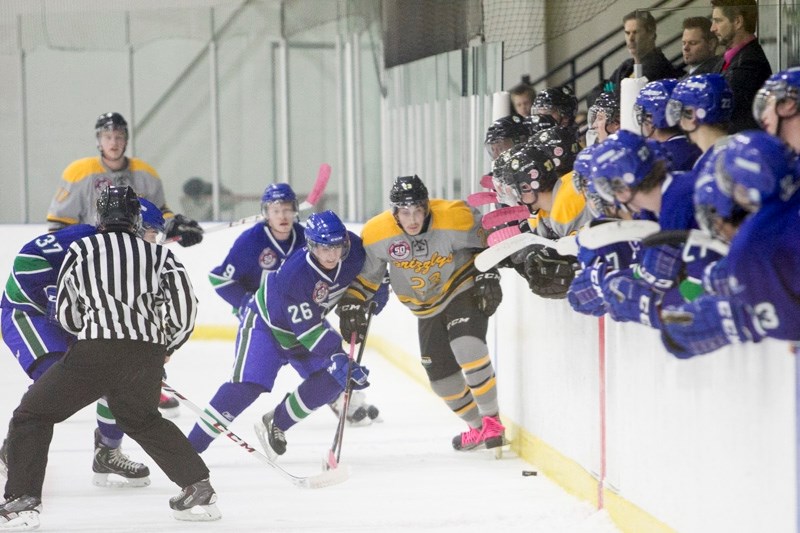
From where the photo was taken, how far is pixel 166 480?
4.03 m

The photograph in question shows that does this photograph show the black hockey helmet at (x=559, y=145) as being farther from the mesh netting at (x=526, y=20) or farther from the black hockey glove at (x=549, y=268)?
the mesh netting at (x=526, y=20)

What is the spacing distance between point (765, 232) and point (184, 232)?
335 cm

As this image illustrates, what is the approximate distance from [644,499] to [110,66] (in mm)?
6886

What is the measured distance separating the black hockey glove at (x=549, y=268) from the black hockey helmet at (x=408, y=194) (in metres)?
0.69

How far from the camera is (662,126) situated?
118 inches

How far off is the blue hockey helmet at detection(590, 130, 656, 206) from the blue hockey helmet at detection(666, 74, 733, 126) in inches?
13.0

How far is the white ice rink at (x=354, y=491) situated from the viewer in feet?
11.1

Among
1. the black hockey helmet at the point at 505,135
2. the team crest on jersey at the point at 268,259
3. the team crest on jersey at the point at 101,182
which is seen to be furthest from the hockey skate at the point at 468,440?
the team crest on jersey at the point at 101,182

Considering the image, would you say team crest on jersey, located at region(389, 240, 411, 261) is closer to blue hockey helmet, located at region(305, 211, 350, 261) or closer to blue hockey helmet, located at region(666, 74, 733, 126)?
blue hockey helmet, located at region(305, 211, 350, 261)

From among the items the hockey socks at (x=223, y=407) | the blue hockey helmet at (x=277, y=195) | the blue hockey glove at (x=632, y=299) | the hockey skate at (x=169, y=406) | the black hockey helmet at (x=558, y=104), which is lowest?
the hockey skate at (x=169, y=406)

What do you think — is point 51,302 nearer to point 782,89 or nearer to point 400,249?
point 400,249

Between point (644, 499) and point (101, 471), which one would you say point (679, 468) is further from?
point (101, 471)

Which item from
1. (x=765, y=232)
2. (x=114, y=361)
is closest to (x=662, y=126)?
(x=765, y=232)

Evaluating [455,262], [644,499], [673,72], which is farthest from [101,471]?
[673,72]
